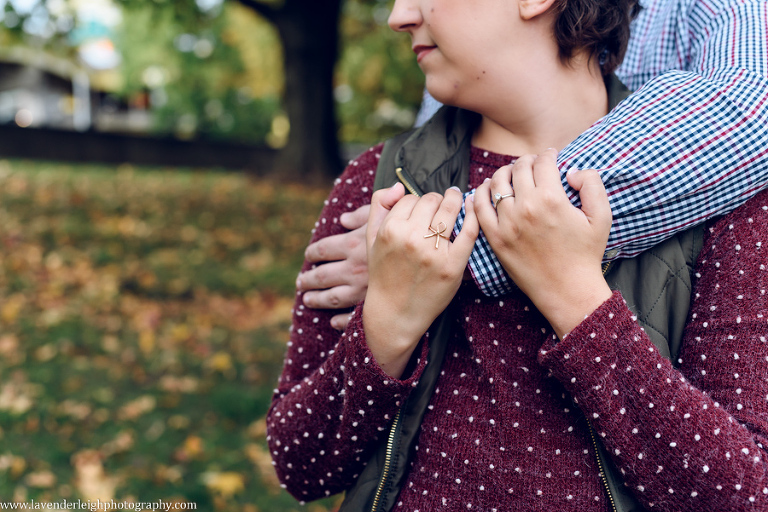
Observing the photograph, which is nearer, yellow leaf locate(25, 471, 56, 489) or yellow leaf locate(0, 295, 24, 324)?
yellow leaf locate(25, 471, 56, 489)

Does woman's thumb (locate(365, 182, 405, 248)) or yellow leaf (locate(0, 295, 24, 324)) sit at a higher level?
woman's thumb (locate(365, 182, 405, 248))

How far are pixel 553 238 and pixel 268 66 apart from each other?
2495 cm

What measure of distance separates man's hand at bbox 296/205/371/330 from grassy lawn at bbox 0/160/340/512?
2.51m

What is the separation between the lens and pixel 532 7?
134 cm

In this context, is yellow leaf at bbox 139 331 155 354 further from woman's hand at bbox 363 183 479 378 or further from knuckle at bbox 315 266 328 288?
woman's hand at bbox 363 183 479 378

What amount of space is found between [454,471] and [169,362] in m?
4.32

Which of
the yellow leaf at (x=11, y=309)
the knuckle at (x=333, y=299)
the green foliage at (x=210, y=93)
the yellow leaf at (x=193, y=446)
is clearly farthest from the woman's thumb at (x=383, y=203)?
the green foliage at (x=210, y=93)

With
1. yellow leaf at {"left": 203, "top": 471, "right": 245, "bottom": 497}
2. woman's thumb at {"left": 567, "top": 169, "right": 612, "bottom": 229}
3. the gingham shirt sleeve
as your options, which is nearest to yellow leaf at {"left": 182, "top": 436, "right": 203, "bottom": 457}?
yellow leaf at {"left": 203, "top": 471, "right": 245, "bottom": 497}

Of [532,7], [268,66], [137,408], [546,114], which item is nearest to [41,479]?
[137,408]

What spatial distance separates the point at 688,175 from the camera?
3.66 feet

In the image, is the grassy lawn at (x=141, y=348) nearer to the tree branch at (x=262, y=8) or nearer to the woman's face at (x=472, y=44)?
the woman's face at (x=472, y=44)

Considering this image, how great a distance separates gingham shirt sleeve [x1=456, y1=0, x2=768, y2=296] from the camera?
3.67 ft

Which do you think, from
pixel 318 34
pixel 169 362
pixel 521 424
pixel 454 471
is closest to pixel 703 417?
pixel 521 424

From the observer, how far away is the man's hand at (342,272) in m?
1.47
